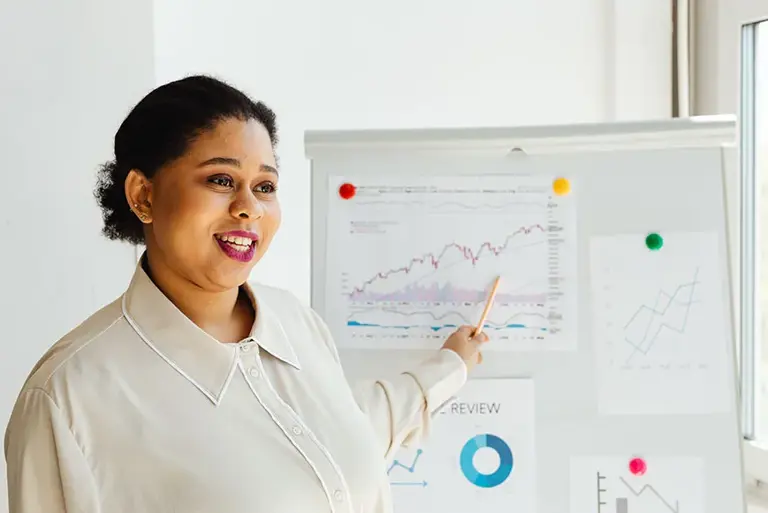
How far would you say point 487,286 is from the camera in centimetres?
148

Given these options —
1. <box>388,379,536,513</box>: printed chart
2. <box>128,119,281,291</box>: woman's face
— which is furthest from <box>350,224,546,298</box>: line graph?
<box>128,119,281,291</box>: woman's face

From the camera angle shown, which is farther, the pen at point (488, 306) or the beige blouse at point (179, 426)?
the pen at point (488, 306)

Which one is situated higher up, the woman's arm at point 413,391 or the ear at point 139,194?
the ear at point 139,194

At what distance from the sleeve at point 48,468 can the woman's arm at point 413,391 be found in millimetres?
494

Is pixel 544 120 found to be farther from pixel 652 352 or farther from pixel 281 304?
pixel 281 304

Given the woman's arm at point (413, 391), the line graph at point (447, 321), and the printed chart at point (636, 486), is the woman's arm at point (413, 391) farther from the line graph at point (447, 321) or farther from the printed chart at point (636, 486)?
the printed chart at point (636, 486)

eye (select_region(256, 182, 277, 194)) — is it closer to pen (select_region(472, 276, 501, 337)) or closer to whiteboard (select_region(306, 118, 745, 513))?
whiteboard (select_region(306, 118, 745, 513))

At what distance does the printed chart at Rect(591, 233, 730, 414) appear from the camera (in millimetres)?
1447

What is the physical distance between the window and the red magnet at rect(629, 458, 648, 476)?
0.96 metres

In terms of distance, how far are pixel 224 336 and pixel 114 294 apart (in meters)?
0.63

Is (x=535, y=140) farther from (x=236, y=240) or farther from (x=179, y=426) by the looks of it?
(x=179, y=426)

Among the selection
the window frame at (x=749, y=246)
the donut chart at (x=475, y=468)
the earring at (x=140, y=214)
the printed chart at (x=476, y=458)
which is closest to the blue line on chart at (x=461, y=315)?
the printed chart at (x=476, y=458)

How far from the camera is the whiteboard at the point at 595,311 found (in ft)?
4.74

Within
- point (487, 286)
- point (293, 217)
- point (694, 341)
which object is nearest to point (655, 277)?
point (694, 341)
